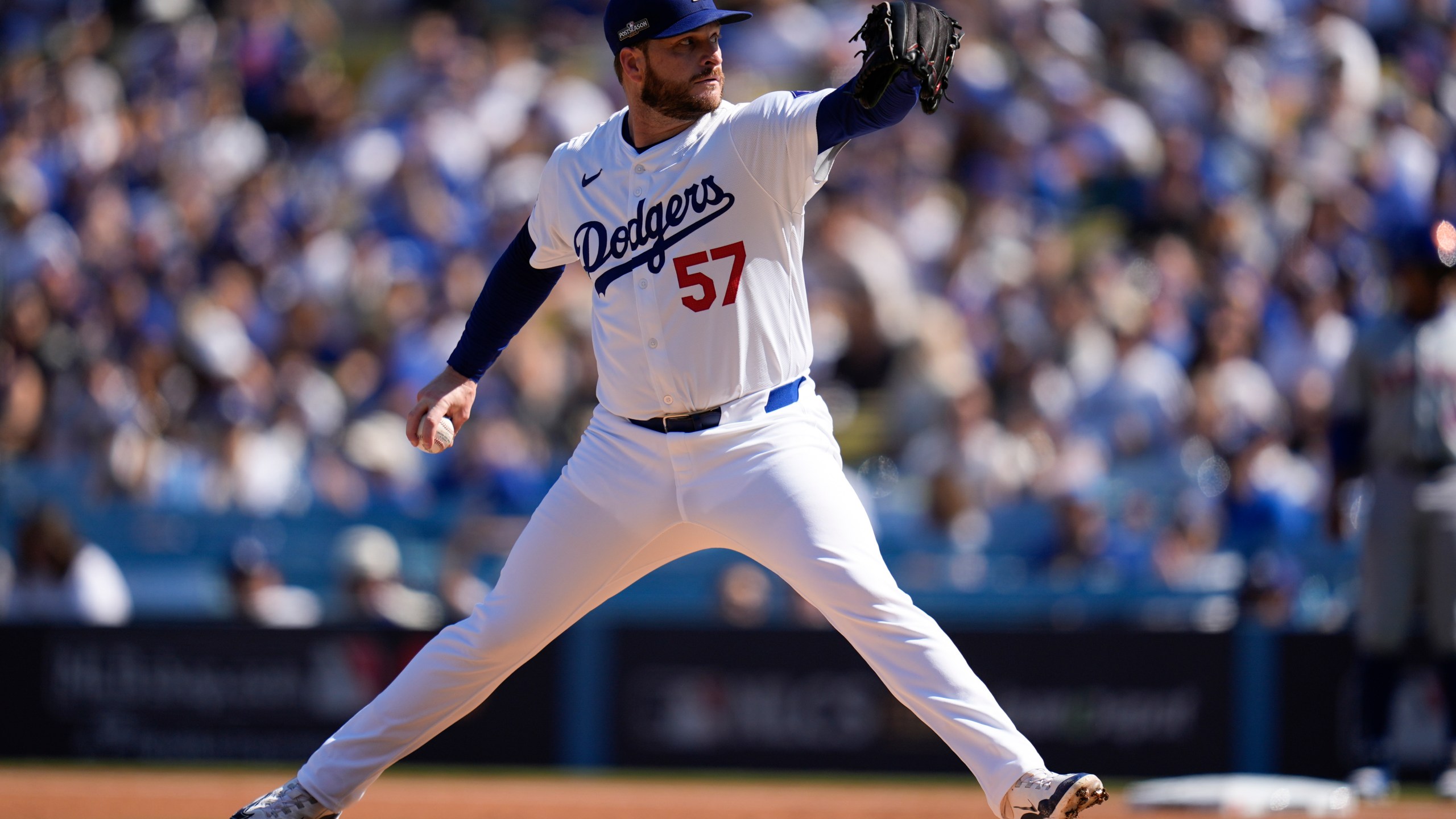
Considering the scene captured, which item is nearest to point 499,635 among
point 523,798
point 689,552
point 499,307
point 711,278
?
point 689,552

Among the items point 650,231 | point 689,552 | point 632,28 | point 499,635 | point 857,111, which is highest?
point 632,28

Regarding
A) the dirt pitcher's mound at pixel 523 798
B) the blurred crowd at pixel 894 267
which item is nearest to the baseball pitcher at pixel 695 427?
the dirt pitcher's mound at pixel 523 798

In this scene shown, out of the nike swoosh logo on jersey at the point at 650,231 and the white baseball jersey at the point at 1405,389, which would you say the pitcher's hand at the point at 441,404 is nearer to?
the nike swoosh logo on jersey at the point at 650,231

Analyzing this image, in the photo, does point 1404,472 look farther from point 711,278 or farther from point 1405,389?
point 711,278

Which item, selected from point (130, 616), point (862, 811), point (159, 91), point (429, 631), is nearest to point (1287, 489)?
point (862, 811)

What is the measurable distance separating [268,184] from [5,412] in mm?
2999

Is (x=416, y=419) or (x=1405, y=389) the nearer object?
(x=416, y=419)

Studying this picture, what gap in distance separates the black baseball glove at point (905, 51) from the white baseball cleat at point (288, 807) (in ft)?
7.60

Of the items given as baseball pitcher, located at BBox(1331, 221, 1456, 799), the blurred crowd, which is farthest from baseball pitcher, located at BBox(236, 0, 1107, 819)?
the blurred crowd

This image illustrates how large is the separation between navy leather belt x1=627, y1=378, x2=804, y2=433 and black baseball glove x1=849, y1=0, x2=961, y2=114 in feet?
2.59

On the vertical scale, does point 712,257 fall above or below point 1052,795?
above

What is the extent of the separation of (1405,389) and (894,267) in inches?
164

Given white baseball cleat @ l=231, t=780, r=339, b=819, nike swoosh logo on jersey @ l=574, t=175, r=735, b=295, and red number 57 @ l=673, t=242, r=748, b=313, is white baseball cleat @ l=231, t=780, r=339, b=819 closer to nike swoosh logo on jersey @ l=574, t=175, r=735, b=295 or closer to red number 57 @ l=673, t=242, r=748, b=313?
nike swoosh logo on jersey @ l=574, t=175, r=735, b=295

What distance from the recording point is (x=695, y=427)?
164 inches
